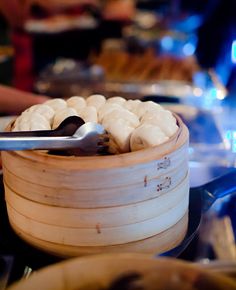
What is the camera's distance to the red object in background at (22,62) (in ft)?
10.9

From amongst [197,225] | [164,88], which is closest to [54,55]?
[164,88]

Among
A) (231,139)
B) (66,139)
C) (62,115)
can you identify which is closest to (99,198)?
(66,139)

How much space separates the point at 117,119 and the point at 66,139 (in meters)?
0.12

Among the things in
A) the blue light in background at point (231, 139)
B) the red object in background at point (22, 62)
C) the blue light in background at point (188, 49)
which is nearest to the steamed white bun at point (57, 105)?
the blue light in background at point (231, 139)

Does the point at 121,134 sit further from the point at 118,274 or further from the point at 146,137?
the point at 118,274

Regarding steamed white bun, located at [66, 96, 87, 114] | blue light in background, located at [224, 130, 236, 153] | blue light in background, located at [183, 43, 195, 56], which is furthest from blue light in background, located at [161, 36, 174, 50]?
steamed white bun, located at [66, 96, 87, 114]

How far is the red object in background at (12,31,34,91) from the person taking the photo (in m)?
3.33

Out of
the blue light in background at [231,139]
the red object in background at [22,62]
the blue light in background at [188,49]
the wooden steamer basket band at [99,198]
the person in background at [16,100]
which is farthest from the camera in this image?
the blue light in background at [188,49]

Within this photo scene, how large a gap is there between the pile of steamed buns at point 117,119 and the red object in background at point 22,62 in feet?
8.04

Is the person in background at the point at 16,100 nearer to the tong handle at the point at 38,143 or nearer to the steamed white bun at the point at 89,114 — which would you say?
the steamed white bun at the point at 89,114

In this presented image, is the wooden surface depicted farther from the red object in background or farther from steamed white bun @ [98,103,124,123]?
the red object in background

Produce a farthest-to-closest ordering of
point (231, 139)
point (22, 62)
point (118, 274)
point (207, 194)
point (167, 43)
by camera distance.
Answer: point (167, 43) → point (22, 62) → point (231, 139) → point (207, 194) → point (118, 274)

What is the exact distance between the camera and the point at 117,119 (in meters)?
0.86

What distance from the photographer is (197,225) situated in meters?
0.89
